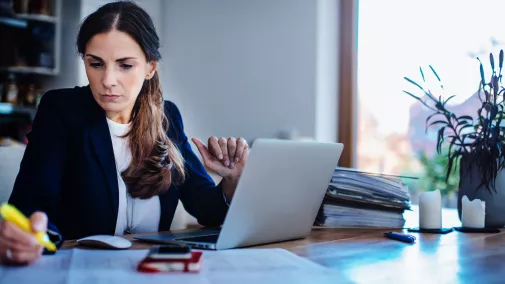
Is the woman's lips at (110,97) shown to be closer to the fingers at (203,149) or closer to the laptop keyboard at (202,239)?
the fingers at (203,149)

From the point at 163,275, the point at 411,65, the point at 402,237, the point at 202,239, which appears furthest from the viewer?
the point at 411,65

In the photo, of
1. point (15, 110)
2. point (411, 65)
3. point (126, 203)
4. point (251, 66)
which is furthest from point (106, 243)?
point (15, 110)

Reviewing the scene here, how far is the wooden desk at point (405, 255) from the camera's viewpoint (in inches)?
33.6

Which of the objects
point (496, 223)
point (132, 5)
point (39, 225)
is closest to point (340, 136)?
point (496, 223)

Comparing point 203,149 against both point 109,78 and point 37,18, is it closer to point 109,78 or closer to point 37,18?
point 109,78

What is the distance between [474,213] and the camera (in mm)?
1413

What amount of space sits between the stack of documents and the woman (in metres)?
0.23

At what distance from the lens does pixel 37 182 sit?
1.16 m

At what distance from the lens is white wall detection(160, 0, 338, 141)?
358 centimetres

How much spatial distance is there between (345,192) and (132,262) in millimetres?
647

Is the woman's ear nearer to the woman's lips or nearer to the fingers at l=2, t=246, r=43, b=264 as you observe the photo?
the woman's lips

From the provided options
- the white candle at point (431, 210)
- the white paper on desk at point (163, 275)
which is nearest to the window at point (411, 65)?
the white candle at point (431, 210)

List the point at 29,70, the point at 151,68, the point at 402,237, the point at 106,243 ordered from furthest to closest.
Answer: the point at 29,70 < the point at 151,68 < the point at 402,237 < the point at 106,243

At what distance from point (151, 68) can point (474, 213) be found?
2.85ft
